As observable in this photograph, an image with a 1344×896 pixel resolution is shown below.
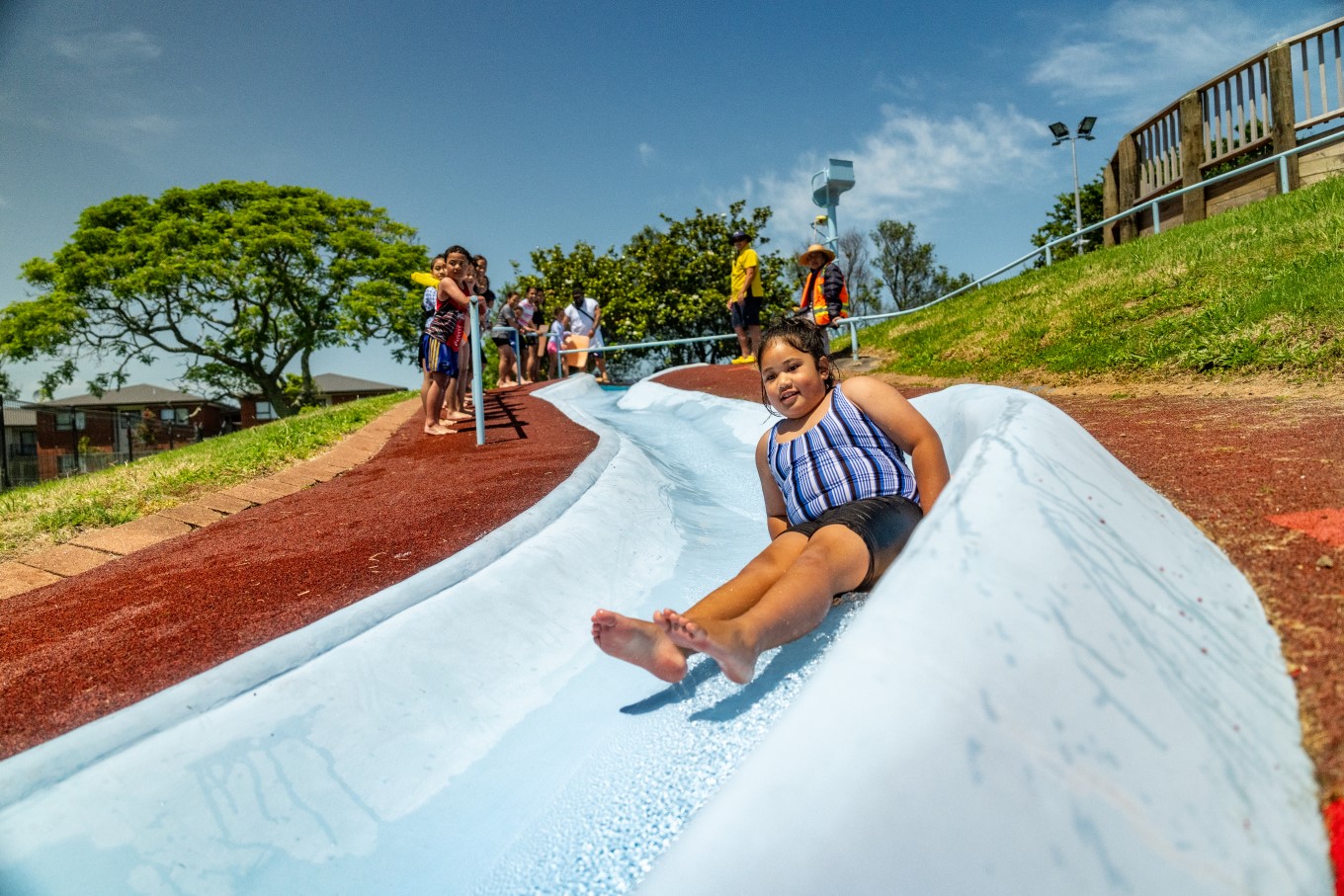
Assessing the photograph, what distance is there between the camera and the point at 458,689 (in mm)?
2145

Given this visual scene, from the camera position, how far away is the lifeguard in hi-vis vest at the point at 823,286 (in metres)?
8.59

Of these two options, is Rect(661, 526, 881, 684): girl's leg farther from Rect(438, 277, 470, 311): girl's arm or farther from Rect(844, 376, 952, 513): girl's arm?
Rect(438, 277, 470, 311): girl's arm

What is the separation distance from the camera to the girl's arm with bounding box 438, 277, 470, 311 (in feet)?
19.9

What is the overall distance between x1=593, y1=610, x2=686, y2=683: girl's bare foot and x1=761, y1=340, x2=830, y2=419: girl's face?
1.29 meters

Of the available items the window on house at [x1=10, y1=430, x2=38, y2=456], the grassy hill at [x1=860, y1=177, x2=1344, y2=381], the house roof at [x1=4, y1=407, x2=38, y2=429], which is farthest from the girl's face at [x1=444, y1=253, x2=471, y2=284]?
the window on house at [x1=10, y1=430, x2=38, y2=456]

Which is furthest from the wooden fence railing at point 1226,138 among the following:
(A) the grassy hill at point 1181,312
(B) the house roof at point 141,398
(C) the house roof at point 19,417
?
(B) the house roof at point 141,398

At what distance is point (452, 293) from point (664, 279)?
764 inches

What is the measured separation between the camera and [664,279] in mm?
24953

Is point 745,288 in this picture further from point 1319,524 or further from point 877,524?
point 1319,524

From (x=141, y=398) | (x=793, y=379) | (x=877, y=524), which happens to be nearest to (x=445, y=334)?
(x=793, y=379)

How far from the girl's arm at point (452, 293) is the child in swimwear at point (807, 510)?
3.82 metres

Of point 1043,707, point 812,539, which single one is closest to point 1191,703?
point 1043,707

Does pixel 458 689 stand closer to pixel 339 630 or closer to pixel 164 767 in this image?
pixel 339 630

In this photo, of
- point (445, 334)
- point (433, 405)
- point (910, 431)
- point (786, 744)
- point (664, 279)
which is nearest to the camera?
point (786, 744)
